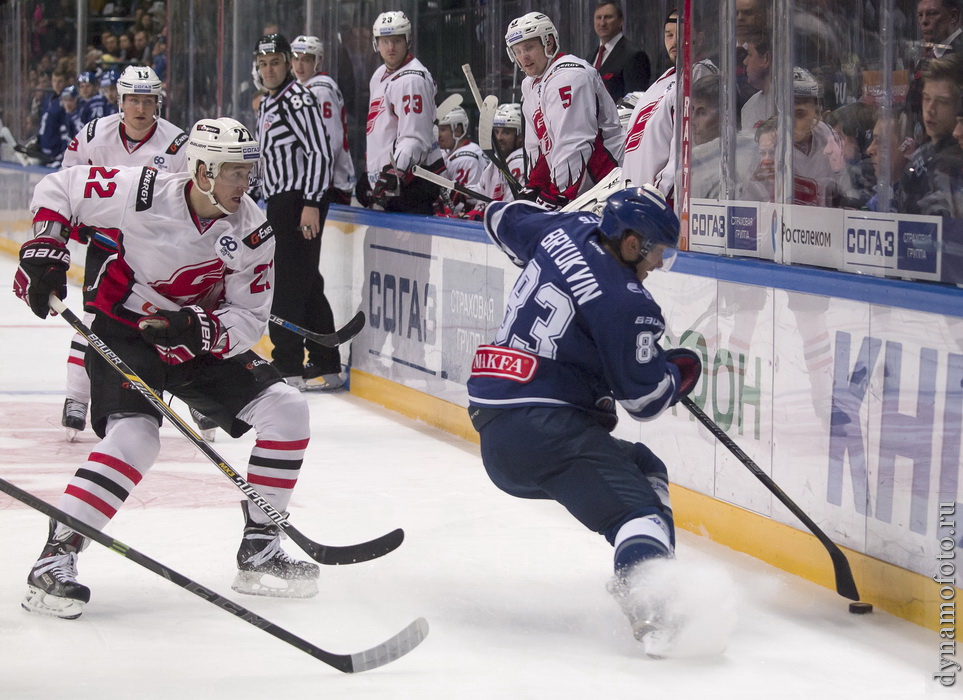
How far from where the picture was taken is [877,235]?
3.35 m

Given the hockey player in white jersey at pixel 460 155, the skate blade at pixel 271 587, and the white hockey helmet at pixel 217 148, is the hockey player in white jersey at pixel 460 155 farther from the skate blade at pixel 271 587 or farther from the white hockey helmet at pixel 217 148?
the skate blade at pixel 271 587

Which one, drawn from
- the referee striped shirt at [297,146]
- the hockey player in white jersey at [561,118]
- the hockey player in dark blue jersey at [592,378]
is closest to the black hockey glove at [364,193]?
the referee striped shirt at [297,146]

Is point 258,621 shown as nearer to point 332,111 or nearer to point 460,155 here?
point 332,111

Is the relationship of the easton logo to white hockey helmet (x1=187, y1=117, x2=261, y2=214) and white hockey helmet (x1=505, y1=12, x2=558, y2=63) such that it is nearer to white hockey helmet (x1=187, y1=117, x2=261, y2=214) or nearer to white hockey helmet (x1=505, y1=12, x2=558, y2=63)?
white hockey helmet (x1=187, y1=117, x2=261, y2=214)

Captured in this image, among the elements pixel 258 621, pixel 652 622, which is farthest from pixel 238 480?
pixel 652 622

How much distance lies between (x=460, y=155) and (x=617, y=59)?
5.46 feet

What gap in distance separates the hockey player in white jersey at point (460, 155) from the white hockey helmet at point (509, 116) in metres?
0.17

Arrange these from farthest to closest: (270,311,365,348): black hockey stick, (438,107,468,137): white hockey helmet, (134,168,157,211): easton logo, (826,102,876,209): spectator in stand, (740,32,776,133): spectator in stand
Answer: (438,107,468,137): white hockey helmet, (270,311,365,348): black hockey stick, (740,32,776,133): spectator in stand, (826,102,876,209): spectator in stand, (134,168,157,211): easton logo

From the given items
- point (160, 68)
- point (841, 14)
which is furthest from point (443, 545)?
point (160, 68)

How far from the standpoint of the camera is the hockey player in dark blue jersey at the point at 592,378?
2748 millimetres

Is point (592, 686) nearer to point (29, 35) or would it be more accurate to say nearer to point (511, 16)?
point (511, 16)

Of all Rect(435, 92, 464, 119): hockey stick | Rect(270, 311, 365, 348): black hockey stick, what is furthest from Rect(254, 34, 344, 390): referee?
Rect(435, 92, 464, 119): hockey stick

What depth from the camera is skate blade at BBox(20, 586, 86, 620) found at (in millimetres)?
2918

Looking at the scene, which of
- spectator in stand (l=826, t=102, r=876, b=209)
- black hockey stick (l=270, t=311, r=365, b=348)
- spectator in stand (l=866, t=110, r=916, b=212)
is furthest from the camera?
black hockey stick (l=270, t=311, r=365, b=348)
